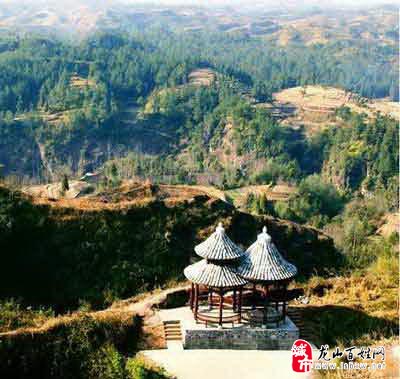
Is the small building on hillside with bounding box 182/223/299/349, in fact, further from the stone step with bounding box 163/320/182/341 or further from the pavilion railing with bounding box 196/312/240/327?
the stone step with bounding box 163/320/182/341

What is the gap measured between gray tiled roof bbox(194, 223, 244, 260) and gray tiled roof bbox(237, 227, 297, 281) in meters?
0.38

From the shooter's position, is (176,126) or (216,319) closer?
(216,319)

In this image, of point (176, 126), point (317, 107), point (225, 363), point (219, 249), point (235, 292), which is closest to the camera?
point (225, 363)

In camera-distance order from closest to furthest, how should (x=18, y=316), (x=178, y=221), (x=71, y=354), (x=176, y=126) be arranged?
(x=71, y=354) < (x=18, y=316) < (x=178, y=221) < (x=176, y=126)

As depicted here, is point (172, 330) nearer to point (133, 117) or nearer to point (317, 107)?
point (133, 117)

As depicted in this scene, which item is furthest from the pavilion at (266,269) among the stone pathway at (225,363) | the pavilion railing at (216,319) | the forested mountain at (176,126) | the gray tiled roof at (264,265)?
the forested mountain at (176,126)

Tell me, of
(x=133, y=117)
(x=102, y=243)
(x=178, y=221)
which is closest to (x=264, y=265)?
(x=102, y=243)

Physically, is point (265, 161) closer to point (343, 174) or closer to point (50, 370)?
point (343, 174)

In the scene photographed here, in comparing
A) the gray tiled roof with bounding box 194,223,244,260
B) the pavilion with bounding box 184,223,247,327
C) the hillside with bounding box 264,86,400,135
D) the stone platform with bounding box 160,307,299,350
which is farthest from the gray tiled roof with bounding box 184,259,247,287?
the hillside with bounding box 264,86,400,135

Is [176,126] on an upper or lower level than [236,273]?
lower

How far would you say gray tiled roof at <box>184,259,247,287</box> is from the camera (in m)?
17.2

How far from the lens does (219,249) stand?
17516 mm

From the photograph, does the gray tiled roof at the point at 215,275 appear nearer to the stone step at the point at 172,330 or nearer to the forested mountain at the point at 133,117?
the stone step at the point at 172,330
